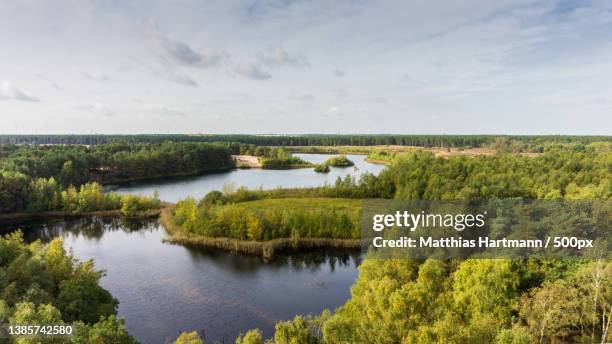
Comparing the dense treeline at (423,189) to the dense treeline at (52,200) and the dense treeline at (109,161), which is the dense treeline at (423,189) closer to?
the dense treeline at (52,200)

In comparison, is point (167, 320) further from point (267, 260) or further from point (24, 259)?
point (267, 260)

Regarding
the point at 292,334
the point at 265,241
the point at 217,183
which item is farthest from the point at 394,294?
the point at 217,183

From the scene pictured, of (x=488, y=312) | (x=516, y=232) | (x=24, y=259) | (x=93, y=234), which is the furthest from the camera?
(x=93, y=234)

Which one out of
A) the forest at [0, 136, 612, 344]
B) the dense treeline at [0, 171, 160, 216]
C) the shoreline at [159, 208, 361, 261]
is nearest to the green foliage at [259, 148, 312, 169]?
the dense treeline at [0, 171, 160, 216]

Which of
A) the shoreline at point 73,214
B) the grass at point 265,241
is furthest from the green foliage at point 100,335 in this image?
the shoreline at point 73,214

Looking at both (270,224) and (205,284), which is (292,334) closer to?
(205,284)

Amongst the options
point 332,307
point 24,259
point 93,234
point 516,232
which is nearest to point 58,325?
point 24,259
